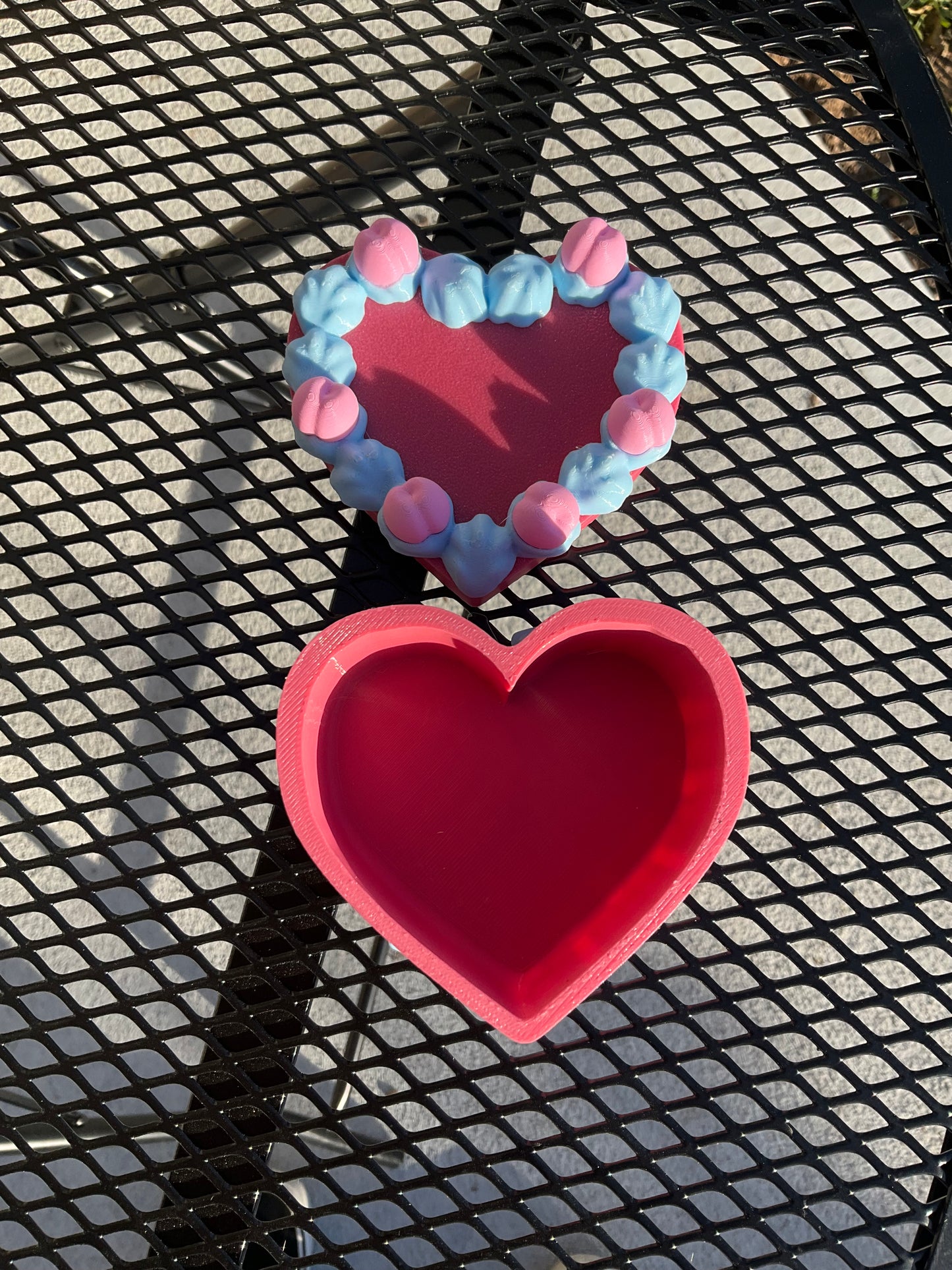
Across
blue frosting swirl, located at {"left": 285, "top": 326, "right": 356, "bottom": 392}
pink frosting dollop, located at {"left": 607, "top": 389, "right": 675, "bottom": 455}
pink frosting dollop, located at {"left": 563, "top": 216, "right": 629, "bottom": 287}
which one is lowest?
blue frosting swirl, located at {"left": 285, "top": 326, "right": 356, "bottom": 392}

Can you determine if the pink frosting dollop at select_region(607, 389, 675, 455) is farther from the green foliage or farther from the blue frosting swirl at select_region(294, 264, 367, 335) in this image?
the green foliage

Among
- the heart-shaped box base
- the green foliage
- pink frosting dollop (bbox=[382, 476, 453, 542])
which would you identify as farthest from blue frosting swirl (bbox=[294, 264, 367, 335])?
the green foliage

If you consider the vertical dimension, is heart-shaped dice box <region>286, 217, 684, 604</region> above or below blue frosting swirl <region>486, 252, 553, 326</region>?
below

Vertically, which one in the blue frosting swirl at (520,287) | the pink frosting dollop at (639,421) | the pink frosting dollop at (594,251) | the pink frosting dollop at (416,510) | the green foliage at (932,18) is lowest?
the pink frosting dollop at (416,510)

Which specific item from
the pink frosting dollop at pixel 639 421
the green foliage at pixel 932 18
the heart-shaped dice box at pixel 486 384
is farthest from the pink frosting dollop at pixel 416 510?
the green foliage at pixel 932 18

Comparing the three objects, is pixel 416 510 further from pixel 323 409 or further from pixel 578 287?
pixel 578 287

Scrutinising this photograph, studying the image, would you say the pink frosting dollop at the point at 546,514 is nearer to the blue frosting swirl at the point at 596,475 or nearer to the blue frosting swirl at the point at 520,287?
the blue frosting swirl at the point at 596,475
